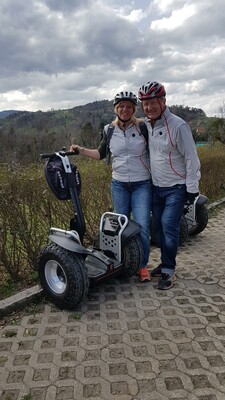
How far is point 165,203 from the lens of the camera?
3.80m

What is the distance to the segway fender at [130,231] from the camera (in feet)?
12.1

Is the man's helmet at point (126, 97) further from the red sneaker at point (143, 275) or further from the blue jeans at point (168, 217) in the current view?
the red sneaker at point (143, 275)

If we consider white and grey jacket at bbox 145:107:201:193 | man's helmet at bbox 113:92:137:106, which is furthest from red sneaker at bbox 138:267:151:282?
man's helmet at bbox 113:92:137:106

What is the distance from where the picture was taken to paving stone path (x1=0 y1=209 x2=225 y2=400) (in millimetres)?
2439

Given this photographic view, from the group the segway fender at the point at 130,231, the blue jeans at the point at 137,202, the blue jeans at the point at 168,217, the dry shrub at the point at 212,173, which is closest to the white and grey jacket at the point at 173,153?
the blue jeans at the point at 168,217

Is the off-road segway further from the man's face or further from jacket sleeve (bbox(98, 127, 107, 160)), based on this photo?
the man's face

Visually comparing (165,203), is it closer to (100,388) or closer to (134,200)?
(134,200)

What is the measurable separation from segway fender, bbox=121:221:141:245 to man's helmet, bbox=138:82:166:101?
1.31 metres

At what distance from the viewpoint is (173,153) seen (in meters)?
3.55

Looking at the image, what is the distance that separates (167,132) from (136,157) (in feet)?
1.51

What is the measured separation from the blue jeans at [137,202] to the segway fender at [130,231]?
143 millimetres

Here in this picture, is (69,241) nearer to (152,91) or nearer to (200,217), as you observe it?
(152,91)

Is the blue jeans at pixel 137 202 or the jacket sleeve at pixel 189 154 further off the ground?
the jacket sleeve at pixel 189 154

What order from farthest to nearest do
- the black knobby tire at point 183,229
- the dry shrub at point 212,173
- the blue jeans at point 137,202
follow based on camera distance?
the dry shrub at point 212,173
the black knobby tire at point 183,229
the blue jeans at point 137,202
